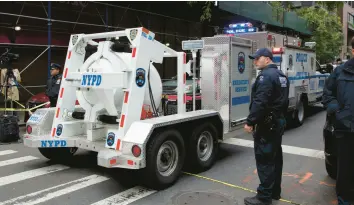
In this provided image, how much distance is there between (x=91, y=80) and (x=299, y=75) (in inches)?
272

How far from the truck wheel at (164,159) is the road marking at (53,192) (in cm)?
99

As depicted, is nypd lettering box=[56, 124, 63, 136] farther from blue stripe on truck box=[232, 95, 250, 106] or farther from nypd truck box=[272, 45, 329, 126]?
nypd truck box=[272, 45, 329, 126]

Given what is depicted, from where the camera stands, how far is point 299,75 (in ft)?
33.6

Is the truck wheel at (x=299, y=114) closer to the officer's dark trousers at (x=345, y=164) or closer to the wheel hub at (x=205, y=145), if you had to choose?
the wheel hub at (x=205, y=145)

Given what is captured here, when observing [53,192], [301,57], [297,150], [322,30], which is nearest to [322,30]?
[322,30]

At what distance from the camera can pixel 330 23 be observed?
23.2 m

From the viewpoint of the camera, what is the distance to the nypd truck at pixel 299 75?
9312mm

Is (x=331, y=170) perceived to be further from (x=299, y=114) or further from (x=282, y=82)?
(x=299, y=114)

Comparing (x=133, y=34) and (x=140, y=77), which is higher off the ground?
(x=133, y=34)

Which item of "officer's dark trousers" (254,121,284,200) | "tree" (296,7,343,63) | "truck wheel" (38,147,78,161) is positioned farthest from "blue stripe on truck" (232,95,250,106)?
"tree" (296,7,343,63)

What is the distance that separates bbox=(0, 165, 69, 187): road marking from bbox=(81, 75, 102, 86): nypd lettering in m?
1.69

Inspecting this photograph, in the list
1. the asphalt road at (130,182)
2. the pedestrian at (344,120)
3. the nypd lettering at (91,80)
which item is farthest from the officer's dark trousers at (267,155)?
the nypd lettering at (91,80)

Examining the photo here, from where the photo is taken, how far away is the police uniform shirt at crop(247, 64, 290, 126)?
4211 mm

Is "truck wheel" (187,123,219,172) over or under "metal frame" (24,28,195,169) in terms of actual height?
under
